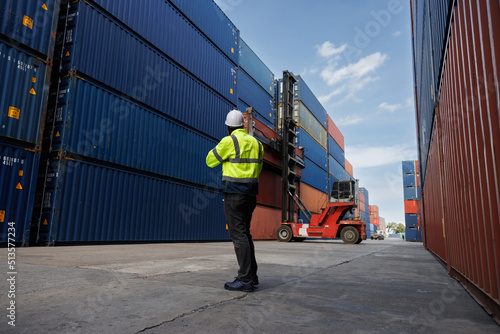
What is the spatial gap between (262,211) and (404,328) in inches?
594

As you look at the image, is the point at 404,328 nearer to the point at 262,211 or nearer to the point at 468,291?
the point at 468,291

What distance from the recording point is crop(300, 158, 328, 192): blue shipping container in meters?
23.2

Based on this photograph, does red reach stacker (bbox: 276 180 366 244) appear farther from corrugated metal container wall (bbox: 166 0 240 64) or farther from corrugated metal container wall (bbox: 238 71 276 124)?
corrugated metal container wall (bbox: 166 0 240 64)

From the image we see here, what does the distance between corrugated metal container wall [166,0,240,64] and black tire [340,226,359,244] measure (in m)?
10.4

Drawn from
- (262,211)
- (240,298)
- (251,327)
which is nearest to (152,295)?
(240,298)

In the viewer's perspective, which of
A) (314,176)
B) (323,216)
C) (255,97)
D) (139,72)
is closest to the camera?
(139,72)

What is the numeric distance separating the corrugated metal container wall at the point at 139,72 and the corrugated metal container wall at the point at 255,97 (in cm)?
341

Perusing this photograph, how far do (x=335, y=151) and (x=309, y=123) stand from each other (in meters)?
9.05

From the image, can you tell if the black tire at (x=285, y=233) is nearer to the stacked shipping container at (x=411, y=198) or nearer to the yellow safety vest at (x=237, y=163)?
the yellow safety vest at (x=237, y=163)

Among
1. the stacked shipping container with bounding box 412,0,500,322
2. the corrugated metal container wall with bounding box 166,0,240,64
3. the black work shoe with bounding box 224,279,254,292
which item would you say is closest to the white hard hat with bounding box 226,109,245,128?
the black work shoe with bounding box 224,279,254,292

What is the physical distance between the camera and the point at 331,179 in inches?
1184

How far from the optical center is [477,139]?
2.26m

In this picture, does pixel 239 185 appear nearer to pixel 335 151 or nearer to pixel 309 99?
pixel 309 99

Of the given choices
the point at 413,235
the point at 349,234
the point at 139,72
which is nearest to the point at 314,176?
the point at 349,234
